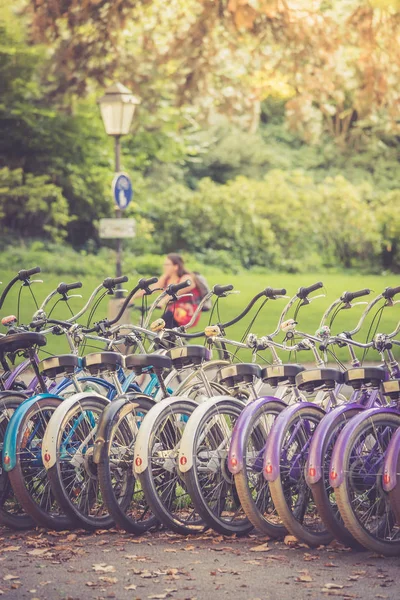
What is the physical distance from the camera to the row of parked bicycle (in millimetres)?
5938

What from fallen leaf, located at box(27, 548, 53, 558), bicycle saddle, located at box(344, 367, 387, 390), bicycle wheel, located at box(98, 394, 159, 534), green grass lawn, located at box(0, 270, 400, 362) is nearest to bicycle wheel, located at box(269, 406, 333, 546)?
bicycle saddle, located at box(344, 367, 387, 390)

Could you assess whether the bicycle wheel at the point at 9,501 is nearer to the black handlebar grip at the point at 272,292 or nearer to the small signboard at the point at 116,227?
the black handlebar grip at the point at 272,292

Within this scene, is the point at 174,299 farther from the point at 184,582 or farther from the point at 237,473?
the point at 184,582

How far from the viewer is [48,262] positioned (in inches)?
1067

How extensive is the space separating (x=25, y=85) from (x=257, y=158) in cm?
736

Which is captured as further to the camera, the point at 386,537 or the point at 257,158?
the point at 257,158

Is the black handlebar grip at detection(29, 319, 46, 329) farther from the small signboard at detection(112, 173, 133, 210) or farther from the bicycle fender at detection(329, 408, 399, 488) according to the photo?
the small signboard at detection(112, 173, 133, 210)

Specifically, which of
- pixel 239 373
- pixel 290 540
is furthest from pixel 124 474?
pixel 290 540

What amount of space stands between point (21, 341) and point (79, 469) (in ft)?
2.56

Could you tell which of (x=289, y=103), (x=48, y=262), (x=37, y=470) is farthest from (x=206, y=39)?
(x=37, y=470)

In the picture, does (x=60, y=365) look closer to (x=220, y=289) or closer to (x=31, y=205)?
(x=220, y=289)

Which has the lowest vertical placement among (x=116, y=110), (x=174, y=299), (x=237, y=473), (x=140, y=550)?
(x=140, y=550)

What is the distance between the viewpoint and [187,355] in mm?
6605

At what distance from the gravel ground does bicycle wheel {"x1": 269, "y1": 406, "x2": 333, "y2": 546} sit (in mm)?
108
